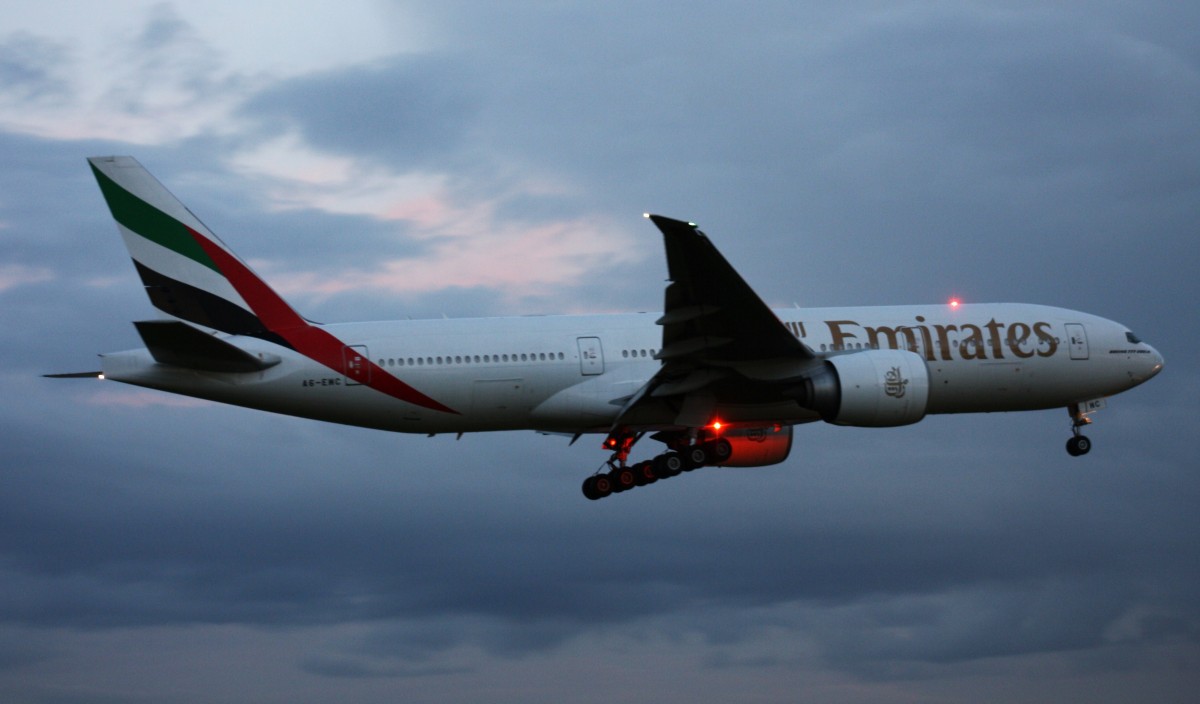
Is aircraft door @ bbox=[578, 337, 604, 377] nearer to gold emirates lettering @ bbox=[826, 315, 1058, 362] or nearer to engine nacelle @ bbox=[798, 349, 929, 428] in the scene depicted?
engine nacelle @ bbox=[798, 349, 929, 428]

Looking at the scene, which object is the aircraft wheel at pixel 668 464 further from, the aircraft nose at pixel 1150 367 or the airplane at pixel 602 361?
the aircraft nose at pixel 1150 367

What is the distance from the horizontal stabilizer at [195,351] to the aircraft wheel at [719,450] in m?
12.2

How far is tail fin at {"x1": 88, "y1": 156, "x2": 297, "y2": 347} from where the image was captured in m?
36.5

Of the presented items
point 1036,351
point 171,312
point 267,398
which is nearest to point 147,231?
point 171,312

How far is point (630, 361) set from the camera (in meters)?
37.3

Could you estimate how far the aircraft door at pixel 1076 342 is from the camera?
40.3m

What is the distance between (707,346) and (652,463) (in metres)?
6.08

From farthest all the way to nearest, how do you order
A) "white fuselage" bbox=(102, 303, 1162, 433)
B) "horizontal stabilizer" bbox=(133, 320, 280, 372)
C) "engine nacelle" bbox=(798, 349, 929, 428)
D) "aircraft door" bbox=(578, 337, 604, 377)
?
"aircraft door" bbox=(578, 337, 604, 377)
"white fuselage" bbox=(102, 303, 1162, 433)
"engine nacelle" bbox=(798, 349, 929, 428)
"horizontal stabilizer" bbox=(133, 320, 280, 372)

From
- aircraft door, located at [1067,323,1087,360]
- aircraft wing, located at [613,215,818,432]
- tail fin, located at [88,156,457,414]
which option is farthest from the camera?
aircraft door, located at [1067,323,1087,360]

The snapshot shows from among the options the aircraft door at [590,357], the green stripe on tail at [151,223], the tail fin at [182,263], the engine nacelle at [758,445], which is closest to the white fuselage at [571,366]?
the aircraft door at [590,357]

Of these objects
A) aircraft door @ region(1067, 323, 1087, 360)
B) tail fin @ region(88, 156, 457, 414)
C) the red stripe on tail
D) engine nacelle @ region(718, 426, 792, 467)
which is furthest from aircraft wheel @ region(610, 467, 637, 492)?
aircraft door @ region(1067, 323, 1087, 360)

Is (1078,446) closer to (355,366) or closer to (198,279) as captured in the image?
(355,366)

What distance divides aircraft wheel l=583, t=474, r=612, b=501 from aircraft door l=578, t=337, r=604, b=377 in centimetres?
382

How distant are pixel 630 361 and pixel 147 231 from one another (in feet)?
44.3
